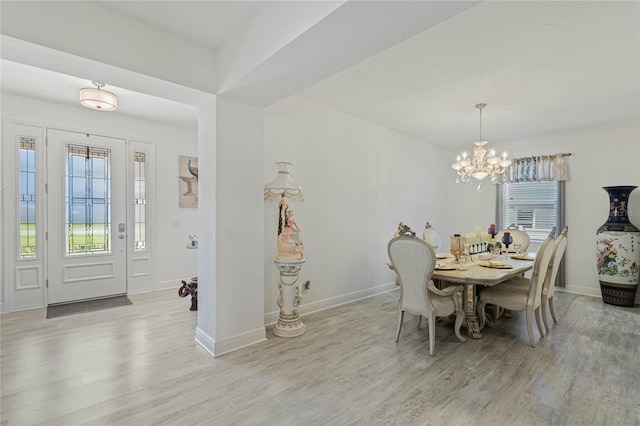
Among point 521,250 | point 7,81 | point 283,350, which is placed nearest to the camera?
point 283,350

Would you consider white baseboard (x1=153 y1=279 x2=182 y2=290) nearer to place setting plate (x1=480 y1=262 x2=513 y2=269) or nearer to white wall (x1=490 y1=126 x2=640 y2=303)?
place setting plate (x1=480 y1=262 x2=513 y2=269)

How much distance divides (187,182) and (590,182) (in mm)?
6762

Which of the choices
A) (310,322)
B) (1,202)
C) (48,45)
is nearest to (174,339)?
(310,322)

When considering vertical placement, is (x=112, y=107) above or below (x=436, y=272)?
above

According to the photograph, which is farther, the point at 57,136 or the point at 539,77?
the point at 57,136

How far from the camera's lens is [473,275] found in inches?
112

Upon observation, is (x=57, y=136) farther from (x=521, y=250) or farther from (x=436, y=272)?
(x=521, y=250)

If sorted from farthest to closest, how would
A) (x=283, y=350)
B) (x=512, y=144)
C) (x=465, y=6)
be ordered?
(x=512, y=144), (x=283, y=350), (x=465, y=6)

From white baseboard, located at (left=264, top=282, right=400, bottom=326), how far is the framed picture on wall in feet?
9.29

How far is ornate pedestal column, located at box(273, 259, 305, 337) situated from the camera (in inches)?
127

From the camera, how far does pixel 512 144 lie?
5.75 m

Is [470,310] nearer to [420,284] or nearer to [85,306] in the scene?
[420,284]

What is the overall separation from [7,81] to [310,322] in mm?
4398

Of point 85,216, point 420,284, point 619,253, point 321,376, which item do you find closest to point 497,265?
point 420,284
